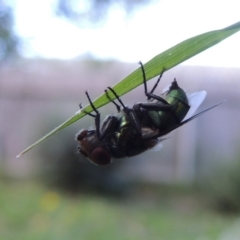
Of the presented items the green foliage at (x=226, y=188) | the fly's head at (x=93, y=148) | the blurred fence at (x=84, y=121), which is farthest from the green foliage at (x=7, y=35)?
the fly's head at (x=93, y=148)

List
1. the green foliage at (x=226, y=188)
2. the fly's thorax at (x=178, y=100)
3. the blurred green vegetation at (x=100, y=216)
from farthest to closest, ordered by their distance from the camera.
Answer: the green foliage at (x=226, y=188), the blurred green vegetation at (x=100, y=216), the fly's thorax at (x=178, y=100)

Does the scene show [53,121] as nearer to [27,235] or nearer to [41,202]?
[41,202]

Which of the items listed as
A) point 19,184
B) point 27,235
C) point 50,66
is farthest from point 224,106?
point 27,235

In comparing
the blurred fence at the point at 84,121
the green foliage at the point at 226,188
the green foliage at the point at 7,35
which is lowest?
the green foliage at the point at 226,188

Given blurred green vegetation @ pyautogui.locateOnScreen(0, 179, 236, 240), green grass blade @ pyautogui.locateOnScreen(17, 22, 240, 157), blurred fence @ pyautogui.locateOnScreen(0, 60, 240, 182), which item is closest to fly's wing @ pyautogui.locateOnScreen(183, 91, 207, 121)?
green grass blade @ pyautogui.locateOnScreen(17, 22, 240, 157)

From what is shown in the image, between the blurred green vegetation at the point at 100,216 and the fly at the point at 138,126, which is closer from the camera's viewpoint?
the fly at the point at 138,126

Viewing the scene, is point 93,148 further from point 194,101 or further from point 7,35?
A: point 7,35

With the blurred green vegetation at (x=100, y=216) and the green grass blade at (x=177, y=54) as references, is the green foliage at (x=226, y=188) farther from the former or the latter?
the green grass blade at (x=177, y=54)
